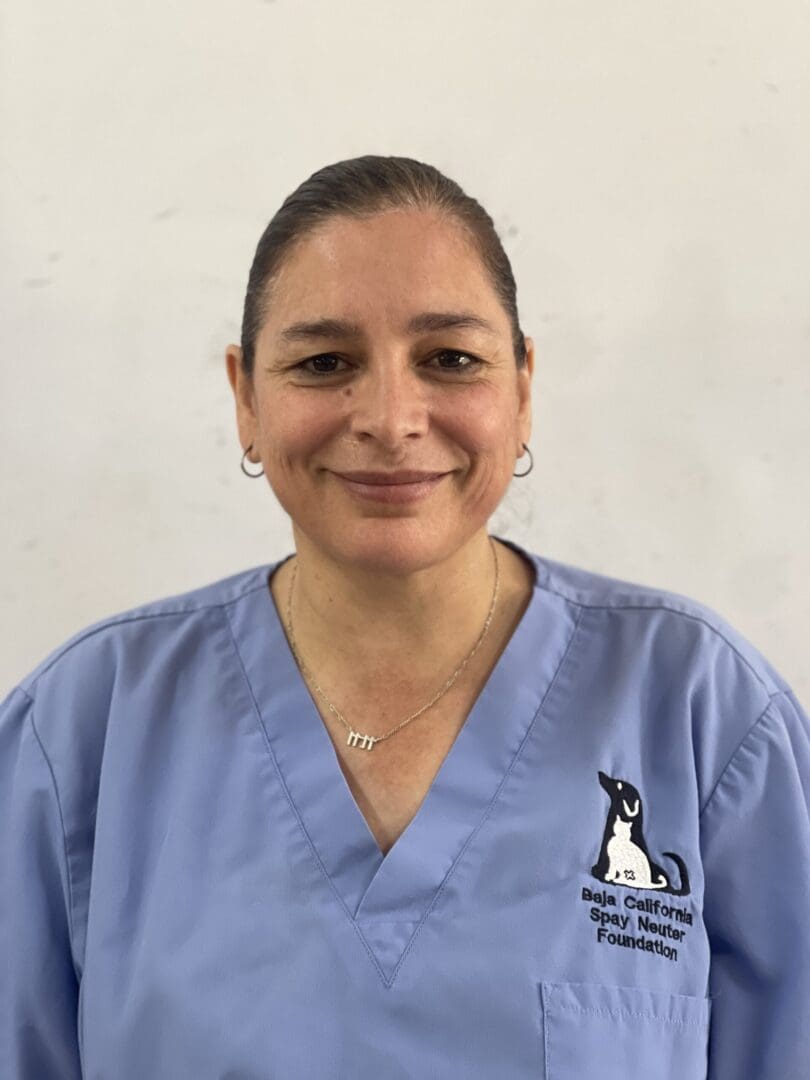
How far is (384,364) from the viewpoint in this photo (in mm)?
1000

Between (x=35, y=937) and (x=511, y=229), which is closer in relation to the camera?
(x=35, y=937)

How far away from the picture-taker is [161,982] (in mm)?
1013

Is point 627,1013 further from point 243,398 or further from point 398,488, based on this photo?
point 243,398

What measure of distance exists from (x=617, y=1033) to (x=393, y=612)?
38 centimetres

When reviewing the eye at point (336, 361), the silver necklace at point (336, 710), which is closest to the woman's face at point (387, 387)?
the eye at point (336, 361)

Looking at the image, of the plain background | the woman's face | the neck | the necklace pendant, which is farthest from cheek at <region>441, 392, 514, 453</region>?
the plain background

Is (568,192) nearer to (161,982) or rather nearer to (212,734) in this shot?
(212,734)

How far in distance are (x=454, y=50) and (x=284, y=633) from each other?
66cm

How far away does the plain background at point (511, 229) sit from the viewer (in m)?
1.38

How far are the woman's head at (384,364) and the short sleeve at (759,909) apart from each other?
1.00 feet

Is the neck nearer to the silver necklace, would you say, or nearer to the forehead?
the silver necklace

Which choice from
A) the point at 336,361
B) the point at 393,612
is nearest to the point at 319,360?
the point at 336,361

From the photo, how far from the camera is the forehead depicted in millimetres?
1009

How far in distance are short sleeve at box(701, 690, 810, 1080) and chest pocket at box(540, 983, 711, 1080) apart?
0.07 m
